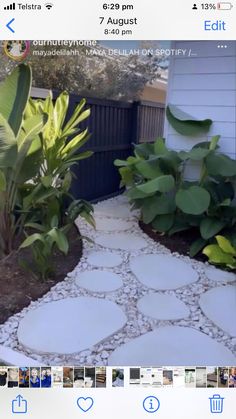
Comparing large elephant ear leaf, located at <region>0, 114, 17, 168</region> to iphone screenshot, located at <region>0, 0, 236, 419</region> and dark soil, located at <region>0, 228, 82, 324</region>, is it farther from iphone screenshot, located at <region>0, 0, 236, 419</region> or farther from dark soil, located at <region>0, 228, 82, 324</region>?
dark soil, located at <region>0, 228, 82, 324</region>

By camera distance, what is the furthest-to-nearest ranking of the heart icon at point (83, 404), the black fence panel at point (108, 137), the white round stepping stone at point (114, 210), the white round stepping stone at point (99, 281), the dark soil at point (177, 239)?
the black fence panel at point (108, 137) < the white round stepping stone at point (114, 210) < the dark soil at point (177, 239) < the white round stepping stone at point (99, 281) < the heart icon at point (83, 404)

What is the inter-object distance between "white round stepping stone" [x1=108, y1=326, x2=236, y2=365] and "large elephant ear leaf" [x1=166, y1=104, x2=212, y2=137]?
4.80ft

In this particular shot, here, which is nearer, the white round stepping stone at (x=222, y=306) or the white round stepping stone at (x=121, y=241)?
the white round stepping stone at (x=222, y=306)

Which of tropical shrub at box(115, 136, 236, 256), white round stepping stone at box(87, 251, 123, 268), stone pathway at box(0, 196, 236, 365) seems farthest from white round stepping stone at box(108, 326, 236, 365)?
tropical shrub at box(115, 136, 236, 256)

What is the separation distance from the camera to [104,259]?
1.83m

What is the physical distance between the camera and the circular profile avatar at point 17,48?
2.59ft

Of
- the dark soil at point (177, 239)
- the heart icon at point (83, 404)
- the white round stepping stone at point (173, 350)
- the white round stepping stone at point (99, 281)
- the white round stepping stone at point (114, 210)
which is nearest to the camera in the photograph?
the heart icon at point (83, 404)

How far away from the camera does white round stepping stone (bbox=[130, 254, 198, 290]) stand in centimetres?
159

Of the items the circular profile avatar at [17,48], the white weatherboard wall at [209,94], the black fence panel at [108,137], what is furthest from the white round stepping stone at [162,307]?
the black fence panel at [108,137]

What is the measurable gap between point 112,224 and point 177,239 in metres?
0.53

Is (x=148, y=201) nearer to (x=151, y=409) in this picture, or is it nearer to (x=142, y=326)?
(x=142, y=326)

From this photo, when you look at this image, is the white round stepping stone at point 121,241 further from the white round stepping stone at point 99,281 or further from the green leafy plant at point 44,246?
the green leafy plant at point 44,246
